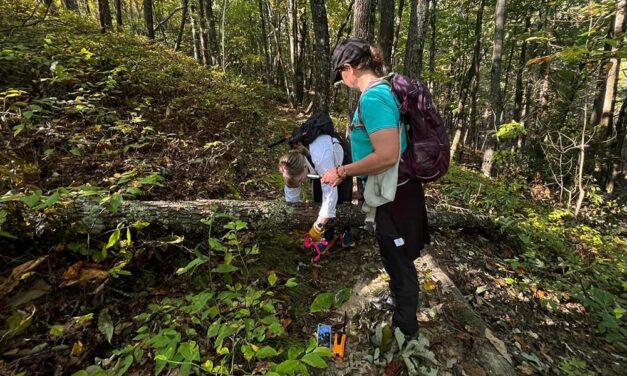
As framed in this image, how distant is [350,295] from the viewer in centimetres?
353

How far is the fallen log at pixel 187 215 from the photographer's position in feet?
10.2

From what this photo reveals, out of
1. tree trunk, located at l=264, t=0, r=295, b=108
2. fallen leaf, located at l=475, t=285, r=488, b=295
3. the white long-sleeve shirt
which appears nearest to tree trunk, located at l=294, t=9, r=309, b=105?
tree trunk, located at l=264, t=0, r=295, b=108

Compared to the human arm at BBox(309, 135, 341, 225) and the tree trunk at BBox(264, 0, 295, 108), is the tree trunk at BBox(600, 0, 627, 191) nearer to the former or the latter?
the human arm at BBox(309, 135, 341, 225)

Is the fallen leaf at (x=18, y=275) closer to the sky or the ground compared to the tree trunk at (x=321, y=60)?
closer to the ground

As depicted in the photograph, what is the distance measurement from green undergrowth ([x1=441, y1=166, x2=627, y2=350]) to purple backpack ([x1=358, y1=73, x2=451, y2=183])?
119 inches

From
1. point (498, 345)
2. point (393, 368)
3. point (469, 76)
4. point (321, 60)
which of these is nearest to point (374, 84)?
point (393, 368)

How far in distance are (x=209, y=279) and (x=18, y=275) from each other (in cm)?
150

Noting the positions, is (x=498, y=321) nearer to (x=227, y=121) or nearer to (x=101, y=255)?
(x=101, y=255)

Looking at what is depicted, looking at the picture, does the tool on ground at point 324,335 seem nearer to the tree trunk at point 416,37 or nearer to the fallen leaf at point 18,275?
the fallen leaf at point 18,275

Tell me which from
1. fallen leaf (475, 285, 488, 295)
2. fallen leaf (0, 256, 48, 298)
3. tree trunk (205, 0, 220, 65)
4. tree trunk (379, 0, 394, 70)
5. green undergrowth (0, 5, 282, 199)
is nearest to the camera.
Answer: fallen leaf (0, 256, 48, 298)

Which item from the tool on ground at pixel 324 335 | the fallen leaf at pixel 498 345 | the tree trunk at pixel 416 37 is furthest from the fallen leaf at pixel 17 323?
the tree trunk at pixel 416 37

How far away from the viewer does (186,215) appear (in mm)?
3621

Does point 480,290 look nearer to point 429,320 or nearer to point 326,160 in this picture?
point 429,320

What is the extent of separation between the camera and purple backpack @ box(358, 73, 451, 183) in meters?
2.39
